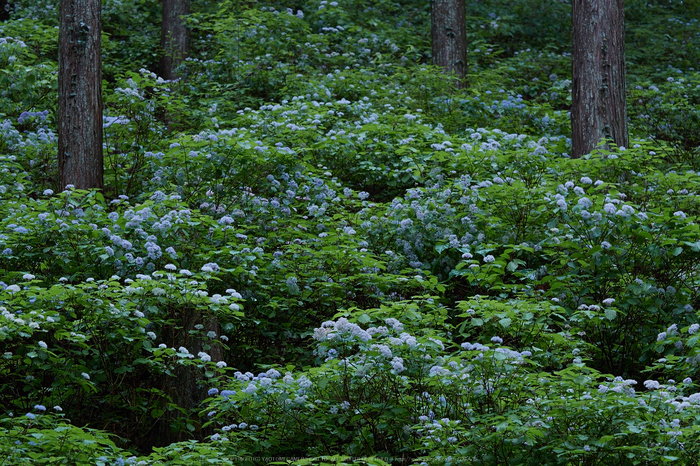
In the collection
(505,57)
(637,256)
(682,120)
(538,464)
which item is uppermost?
(505,57)

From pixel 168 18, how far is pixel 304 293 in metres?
9.72

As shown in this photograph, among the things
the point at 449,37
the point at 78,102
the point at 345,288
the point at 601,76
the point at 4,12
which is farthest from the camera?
the point at 4,12

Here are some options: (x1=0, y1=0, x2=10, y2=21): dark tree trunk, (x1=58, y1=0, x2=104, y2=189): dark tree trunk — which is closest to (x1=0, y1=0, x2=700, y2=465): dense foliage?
(x1=58, y1=0, x2=104, y2=189): dark tree trunk

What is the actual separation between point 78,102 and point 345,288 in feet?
14.0

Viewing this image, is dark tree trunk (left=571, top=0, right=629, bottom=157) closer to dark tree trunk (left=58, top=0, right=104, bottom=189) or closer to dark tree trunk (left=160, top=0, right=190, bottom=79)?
dark tree trunk (left=58, top=0, right=104, bottom=189)

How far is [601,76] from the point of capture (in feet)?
29.8

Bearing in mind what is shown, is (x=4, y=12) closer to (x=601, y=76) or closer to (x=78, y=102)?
(x=78, y=102)

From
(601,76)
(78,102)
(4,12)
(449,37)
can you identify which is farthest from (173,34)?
(601,76)

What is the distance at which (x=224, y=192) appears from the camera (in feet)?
24.8

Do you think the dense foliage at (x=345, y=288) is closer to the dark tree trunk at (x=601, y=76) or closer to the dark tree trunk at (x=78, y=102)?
the dark tree trunk at (x=78, y=102)

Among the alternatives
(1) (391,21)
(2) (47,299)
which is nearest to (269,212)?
(2) (47,299)

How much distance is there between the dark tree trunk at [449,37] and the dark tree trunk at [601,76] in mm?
4028

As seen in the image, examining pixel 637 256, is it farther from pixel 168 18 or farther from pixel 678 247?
pixel 168 18

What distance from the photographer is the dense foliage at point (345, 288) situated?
4.20m
